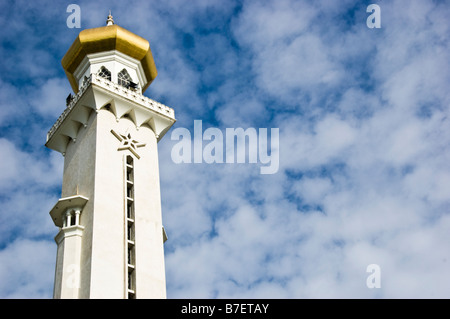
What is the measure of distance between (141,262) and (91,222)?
3464 mm

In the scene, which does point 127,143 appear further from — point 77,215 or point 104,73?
point 104,73

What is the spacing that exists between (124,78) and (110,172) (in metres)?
9.91

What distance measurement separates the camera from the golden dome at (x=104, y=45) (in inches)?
1708

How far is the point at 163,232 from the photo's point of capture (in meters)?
37.1

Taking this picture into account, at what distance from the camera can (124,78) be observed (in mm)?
43188

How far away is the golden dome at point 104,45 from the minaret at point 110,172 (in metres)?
0.07

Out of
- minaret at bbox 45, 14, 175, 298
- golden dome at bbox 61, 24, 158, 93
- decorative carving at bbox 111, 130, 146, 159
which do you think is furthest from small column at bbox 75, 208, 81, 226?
golden dome at bbox 61, 24, 158, 93

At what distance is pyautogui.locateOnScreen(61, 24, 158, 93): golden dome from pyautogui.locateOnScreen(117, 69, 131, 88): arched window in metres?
1.61

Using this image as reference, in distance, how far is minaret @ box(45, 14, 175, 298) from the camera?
31938 mm

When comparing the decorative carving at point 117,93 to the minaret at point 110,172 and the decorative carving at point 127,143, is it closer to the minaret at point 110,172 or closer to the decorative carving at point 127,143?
the minaret at point 110,172

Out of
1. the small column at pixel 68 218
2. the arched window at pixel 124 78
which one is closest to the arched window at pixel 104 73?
the arched window at pixel 124 78
